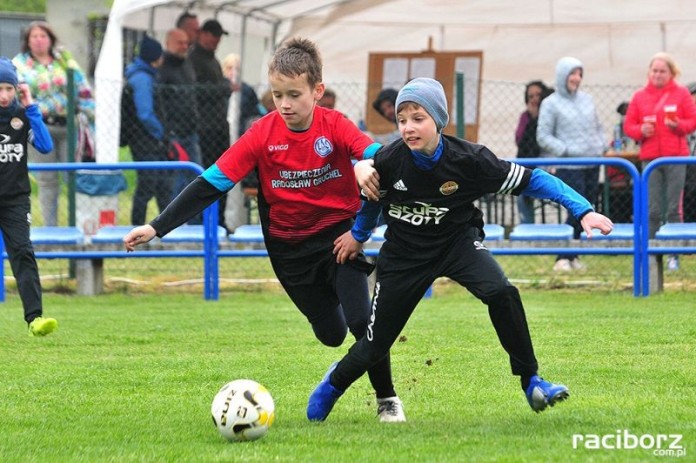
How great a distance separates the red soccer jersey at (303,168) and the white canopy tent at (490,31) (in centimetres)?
986

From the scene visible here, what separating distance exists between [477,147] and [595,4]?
11.3 meters

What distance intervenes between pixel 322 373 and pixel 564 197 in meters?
2.43

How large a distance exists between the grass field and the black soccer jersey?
877mm

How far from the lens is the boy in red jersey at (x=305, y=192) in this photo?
602cm

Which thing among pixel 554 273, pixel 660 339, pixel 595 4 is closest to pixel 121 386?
pixel 660 339

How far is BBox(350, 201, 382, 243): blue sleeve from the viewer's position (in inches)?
232

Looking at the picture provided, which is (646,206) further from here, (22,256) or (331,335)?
(331,335)

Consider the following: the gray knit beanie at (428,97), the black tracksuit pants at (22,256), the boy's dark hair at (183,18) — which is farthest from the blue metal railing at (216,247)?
the gray knit beanie at (428,97)

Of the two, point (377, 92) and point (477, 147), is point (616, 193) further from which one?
point (477, 147)

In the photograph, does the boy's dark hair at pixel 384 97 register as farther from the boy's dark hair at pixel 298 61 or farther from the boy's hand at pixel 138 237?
the boy's hand at pixel 138 237

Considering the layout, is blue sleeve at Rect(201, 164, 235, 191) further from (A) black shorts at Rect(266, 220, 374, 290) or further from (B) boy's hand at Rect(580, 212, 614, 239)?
(B) boy's hand at Rect(580, 212, 614, 239)

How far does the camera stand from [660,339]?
8688 millimetres

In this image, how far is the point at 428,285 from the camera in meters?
5.85

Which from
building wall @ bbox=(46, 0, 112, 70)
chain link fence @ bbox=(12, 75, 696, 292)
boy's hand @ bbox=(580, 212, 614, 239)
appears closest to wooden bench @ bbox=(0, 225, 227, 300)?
chain link fence @ bbox=(12, 75, 696, 292)
